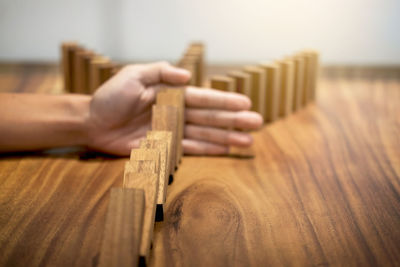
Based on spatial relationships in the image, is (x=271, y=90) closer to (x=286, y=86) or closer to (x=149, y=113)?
(x=286, y=86)

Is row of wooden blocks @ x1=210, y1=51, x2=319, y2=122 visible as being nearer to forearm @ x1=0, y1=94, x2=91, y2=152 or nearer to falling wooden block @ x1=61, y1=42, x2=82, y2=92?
forearm @ x1=0, y1=94, x2=91, y2=152

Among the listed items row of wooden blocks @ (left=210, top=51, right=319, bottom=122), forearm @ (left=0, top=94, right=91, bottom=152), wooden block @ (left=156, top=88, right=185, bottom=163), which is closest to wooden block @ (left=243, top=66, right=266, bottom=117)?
row of wooden blocks @ (left=210, top=51, right=319, bottom=122)

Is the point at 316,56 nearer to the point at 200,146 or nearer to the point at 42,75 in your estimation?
the point at 200,146

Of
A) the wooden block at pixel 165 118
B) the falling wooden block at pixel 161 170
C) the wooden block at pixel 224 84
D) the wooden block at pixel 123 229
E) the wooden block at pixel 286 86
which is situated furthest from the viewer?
the wooden block at pixel 286 86

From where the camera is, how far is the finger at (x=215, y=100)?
0.70 metres

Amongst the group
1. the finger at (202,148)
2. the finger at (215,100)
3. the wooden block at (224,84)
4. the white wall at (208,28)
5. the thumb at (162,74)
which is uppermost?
the white wall at (208,28)

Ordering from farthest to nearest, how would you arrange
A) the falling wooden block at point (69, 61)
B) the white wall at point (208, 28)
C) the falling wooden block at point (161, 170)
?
1. the white wall at point (208, 28)
2. the falling wooden block at point (69, 61)
3. the falling wooden block at point (161, 170)

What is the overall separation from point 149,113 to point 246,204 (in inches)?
10.9

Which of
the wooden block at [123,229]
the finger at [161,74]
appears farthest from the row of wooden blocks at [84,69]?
the wooden block at [123,229]

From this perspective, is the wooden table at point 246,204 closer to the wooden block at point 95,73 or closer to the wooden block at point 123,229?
the wooden block at point 123,229

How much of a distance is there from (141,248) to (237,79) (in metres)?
0.48

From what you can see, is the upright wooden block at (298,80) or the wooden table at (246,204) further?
the upright wooden block at (298,80)

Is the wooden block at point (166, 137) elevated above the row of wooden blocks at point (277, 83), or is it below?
below

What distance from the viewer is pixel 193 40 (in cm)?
135
